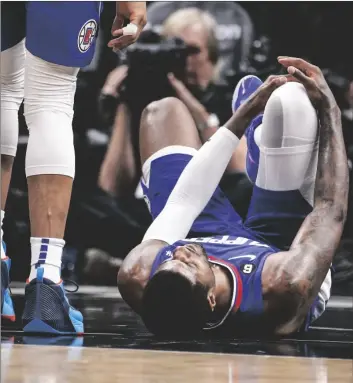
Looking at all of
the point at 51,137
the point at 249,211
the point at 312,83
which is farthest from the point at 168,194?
the point at 51,137

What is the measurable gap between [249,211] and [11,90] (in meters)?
0.67

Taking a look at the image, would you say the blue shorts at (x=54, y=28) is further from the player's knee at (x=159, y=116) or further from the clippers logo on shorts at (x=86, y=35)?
the player's knee at (x=159, y=116)

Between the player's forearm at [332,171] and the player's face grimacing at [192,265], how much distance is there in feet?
1.04

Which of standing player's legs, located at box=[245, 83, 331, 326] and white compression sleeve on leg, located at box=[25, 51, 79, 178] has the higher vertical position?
white compression sleeve on leg, located at box=[25, 51, 79, 178]

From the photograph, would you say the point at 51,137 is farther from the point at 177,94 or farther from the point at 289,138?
the point at 177,94

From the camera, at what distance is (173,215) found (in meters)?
1.91

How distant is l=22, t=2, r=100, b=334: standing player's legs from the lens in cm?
156

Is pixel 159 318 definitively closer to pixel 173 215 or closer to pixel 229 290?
pixel 229 290

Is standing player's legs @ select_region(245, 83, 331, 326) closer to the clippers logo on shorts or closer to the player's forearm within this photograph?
the player's forearm

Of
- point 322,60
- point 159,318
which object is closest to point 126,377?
point 159,318

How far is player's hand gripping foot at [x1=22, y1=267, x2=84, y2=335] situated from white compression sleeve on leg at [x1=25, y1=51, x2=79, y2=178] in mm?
200

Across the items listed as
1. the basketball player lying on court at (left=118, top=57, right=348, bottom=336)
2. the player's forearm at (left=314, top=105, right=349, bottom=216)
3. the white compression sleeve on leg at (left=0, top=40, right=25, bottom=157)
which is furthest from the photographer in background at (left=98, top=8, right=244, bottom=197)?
the white compression sleeve on leg at (left=0, top=40, right=25, bottom=157)

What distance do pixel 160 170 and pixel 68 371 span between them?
3.87ft

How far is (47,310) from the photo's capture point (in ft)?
5.09
